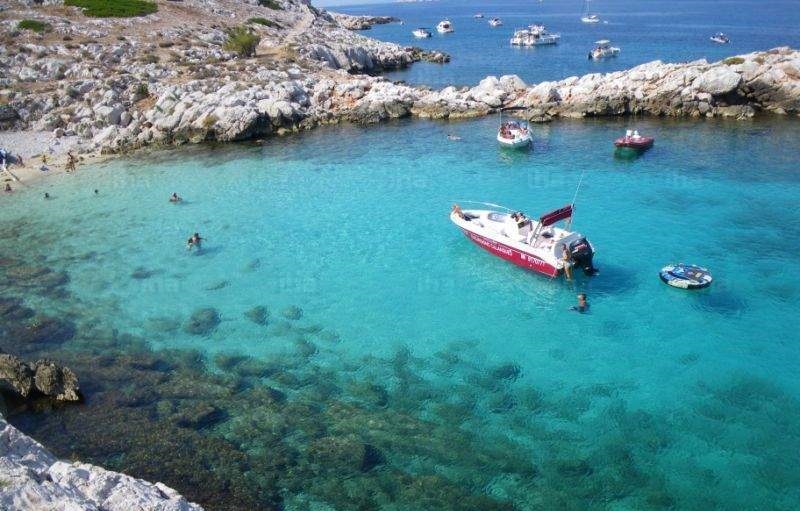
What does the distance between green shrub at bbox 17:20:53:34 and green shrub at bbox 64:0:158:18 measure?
28.8ft

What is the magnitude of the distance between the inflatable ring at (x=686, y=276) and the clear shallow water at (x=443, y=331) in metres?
0.54

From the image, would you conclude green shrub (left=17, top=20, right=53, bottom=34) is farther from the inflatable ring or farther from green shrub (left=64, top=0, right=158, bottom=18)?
the inflatable ring

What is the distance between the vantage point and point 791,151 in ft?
134

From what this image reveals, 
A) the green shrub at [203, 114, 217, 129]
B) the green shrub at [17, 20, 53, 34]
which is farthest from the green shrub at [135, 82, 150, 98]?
the green shrub at [17, 20, 53, 34]

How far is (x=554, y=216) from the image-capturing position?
26188 mm

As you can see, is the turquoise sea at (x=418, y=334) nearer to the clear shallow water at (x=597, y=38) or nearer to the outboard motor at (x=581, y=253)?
the outboard motor at (x=581, y=253)

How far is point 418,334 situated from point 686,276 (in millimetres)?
12237

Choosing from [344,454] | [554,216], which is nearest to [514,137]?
[554,216]

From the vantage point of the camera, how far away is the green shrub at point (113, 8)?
78.4 metres

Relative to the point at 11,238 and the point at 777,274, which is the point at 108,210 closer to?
the point at 11,238

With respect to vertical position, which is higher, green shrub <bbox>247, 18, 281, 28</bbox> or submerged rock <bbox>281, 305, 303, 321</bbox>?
green shrub <bbox>247, 18, 281, 28</bbox>

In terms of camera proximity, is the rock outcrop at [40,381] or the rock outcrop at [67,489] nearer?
the rock outcrop at [67,489]

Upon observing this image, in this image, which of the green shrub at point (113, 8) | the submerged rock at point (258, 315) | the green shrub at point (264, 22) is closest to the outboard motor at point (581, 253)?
the submerged rock at point (258, 315)

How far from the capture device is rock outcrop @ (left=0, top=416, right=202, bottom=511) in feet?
35.6
